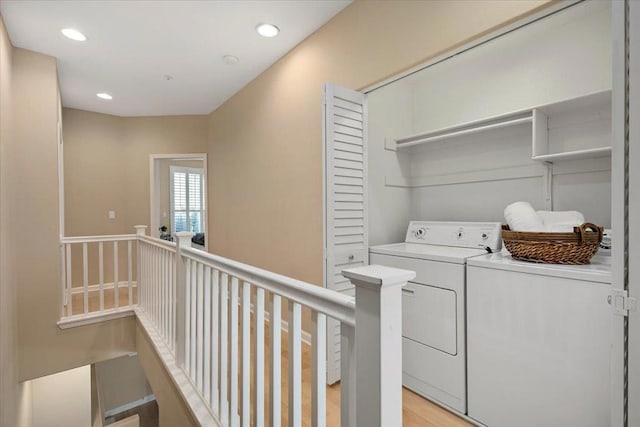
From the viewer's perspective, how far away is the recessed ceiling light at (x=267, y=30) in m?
2.44

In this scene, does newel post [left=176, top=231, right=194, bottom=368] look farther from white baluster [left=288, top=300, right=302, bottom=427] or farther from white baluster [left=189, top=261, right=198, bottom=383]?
white baluster [left=288, top=300, right=302, bottom=427]

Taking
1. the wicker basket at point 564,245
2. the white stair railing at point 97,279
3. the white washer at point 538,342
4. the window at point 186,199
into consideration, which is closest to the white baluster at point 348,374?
the white washer at point 538,342

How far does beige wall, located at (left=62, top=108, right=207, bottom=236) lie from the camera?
13.8 ft

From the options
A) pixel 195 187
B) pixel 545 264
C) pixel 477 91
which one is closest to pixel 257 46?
pixel 477 91

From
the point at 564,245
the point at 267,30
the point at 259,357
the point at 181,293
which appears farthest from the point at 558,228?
the point at 267,30

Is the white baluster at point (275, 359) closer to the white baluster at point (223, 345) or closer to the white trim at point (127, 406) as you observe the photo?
the white baluster at point (223, 345)

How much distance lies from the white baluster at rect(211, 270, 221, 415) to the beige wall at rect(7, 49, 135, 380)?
7.79 ft

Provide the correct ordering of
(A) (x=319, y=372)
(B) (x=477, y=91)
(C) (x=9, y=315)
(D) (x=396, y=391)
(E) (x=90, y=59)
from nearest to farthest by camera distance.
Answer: (D) (x=396, y=391) → (A) (x=319, y=372) → (B) (x=477, y=91) → (C) (x=9, y=315) → (E) (x=90, y=59)

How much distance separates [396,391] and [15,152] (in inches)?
144

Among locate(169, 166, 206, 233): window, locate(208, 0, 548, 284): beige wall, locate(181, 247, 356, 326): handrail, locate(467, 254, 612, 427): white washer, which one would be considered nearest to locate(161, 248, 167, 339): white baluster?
locate(208, 0, 548, 284): beige wall

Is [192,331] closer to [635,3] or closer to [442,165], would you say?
[442,165]

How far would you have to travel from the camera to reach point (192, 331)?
187 centimetres

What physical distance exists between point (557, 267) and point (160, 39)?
324cm

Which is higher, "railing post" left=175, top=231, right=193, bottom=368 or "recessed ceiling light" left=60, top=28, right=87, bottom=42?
"recessed ceiling light" left=60, top=28, right=87, bottom=42
